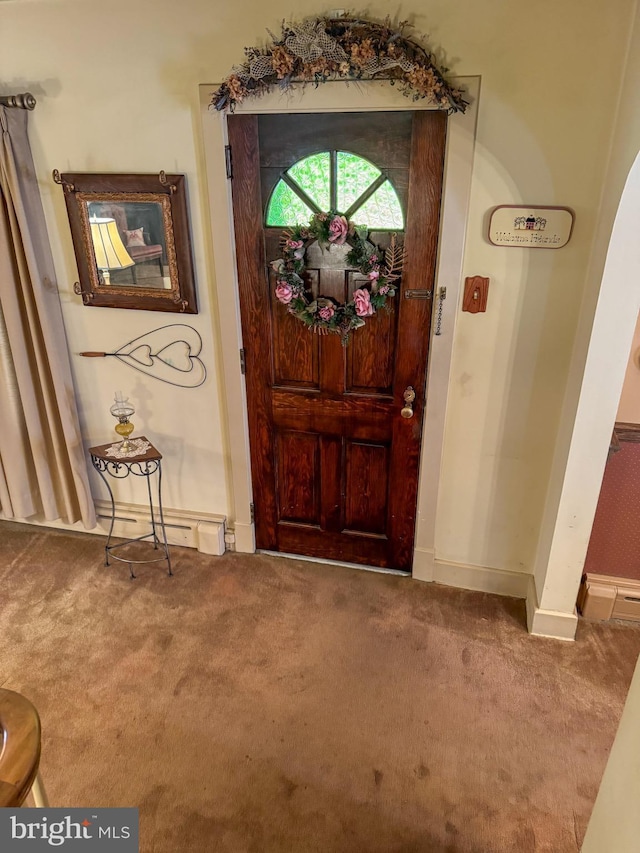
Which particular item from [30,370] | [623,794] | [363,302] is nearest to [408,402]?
[363,302]

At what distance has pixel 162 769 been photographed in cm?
197

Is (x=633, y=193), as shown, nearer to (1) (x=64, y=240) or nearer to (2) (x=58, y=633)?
(1) (x=64, y=240)

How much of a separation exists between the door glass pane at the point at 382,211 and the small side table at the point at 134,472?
4.79 feet

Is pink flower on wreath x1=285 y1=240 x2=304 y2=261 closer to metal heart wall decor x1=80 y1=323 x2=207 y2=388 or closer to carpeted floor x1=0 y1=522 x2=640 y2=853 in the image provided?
metal heart wall decor x1=80 y1=323 x2=207 y2=388

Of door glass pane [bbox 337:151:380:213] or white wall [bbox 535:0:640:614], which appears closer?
white wall [bbox 535:0:640:614]

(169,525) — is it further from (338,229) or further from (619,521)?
(619,521)

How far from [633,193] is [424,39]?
3.00 feet

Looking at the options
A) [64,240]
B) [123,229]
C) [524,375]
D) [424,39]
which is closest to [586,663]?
[524,375]

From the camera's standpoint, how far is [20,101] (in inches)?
92.7

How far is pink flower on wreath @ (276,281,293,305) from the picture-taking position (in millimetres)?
2402

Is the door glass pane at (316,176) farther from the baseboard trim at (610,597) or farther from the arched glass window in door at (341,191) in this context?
the baseboard trim at (610,597)

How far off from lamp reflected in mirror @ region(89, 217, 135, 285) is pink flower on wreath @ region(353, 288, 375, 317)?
105 centimetres

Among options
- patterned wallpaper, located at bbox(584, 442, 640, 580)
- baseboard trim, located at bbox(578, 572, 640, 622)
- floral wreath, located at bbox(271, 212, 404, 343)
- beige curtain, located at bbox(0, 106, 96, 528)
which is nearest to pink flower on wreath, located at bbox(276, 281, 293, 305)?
floral wreath, located at bbox(271, 212, 404, 343)

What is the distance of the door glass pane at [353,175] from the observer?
2.23 m
